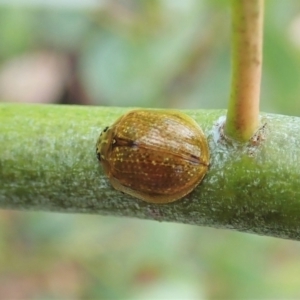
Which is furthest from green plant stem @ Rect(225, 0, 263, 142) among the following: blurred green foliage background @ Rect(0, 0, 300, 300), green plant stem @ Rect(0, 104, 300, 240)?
blurred green foliage background @ Rect(0, 0, 300, 300)

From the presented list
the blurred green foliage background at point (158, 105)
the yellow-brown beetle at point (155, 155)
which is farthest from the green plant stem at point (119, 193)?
the blurred green foliage background at point (158, 105)

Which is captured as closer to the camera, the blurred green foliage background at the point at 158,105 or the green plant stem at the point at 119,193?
the green plant stem at the point at 119,193

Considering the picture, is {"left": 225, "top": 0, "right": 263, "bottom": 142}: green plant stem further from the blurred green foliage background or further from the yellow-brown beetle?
the blurred green foliage background

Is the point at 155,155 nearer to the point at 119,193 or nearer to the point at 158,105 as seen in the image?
the point at 119,193

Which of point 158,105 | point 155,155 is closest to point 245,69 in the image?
point 155,155

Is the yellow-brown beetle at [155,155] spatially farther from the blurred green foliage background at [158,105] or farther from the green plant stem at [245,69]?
the blurred green foliage background at [158,105]

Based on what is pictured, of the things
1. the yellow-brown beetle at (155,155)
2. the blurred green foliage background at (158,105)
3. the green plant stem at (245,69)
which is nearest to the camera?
the green plant stem at (245,69)

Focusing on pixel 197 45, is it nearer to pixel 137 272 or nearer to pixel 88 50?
pixel 88 50
